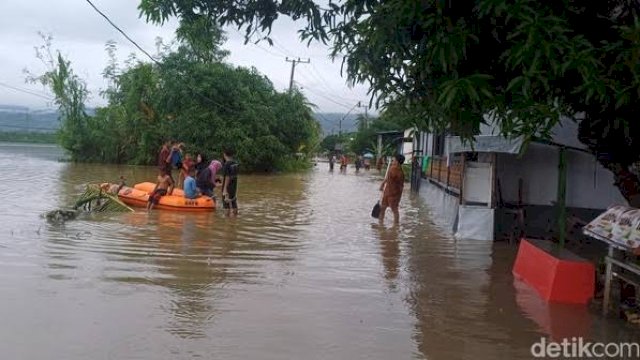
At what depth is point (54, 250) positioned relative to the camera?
9.29m

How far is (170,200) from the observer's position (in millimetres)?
14734

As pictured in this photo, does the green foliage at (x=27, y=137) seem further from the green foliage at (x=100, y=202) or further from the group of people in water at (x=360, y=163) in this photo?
the green foliage at (x=100, y=202)

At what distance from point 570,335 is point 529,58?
2724 mm

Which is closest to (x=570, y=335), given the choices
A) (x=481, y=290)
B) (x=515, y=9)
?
(x=481, y=290)

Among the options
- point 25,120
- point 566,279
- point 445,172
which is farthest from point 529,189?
point 25,120

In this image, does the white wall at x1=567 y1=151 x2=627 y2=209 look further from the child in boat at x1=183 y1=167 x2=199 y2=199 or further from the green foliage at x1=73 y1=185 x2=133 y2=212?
the green foliage at x1=73 y1=185 x2=133 y2=212

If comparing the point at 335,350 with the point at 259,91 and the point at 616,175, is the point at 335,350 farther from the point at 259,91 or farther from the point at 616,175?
the point at 259,91

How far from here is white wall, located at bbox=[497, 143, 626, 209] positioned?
1177 cm

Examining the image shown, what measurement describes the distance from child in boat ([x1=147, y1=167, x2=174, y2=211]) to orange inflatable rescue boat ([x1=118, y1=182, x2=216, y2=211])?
0.10m

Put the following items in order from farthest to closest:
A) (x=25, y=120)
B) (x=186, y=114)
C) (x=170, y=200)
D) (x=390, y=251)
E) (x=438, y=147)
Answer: (x=25, y=120) < (x=186, y=114) < (x=438, y=147) < (x=170, y=200) < (x=390, y=251)

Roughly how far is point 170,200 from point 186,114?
19.7m

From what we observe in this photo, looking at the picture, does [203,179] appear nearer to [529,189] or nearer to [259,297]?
[529,189]

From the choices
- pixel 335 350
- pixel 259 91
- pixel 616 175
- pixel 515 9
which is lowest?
pixel 335 350

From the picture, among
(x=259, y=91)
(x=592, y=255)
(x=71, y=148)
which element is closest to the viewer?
(x=592, y=255)
